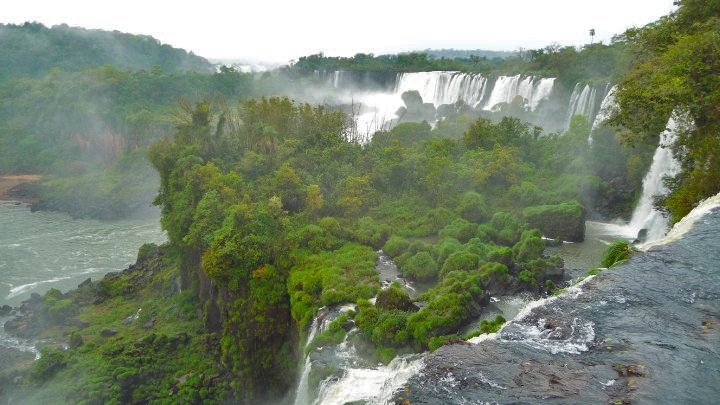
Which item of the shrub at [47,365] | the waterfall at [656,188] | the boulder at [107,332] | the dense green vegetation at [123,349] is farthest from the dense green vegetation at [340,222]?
the shrub at [47,365]

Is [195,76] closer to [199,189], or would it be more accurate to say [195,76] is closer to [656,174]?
[199,189]

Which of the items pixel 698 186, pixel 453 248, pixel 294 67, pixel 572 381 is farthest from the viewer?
pixel 294 67

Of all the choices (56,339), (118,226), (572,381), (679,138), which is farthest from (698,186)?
(118,226)

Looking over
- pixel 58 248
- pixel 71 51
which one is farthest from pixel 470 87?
pixel 71 51

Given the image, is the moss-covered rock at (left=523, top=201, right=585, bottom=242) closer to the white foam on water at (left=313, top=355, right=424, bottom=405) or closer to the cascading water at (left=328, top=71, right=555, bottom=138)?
the white foam on water at (left=313, top=355, right=424, bottom=405)

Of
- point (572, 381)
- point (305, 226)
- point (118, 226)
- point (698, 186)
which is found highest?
point (698, 186)

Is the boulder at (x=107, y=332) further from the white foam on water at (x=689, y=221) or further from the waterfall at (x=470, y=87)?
the waterfall at (x=470, y=87)

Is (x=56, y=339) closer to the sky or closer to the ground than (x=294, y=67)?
closer to the ground
